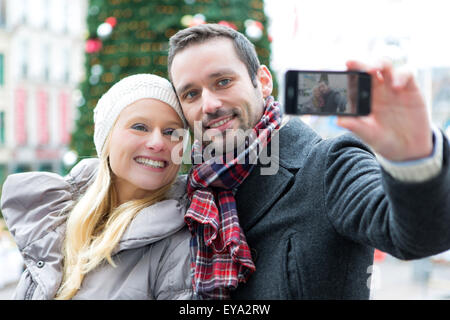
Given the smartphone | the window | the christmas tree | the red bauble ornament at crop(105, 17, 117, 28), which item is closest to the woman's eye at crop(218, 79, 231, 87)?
the smartphone

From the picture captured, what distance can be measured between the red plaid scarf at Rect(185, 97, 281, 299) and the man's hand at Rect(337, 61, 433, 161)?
64cm

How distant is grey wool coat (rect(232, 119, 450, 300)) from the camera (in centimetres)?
115

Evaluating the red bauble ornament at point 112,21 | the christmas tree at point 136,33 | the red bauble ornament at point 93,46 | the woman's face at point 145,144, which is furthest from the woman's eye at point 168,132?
the red bauble ornament at point 93,46

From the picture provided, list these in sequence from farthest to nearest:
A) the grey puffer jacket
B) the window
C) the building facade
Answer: the building facade < the window < the grey puffer jacket

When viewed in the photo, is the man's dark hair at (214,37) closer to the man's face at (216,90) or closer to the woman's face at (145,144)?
the man's face at (216,90)

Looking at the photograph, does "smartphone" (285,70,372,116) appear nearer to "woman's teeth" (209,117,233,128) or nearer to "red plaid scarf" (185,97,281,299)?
"red plaid scarf" (185,97,281,299)

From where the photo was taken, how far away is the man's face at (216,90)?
1.81 m

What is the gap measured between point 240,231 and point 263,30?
3.65 m

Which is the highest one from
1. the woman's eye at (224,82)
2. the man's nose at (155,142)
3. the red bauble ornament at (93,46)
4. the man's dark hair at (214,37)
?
the red bauble ornament at (93,46)

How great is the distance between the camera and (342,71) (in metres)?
1.17

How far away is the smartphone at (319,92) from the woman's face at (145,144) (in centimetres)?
87

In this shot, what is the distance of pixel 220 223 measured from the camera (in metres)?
1.69

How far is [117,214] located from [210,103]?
66 centimetres
